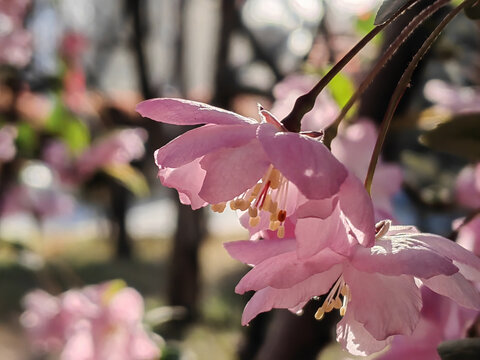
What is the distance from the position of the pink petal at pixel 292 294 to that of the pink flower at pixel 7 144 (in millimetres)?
1013

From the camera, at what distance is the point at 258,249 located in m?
0.22

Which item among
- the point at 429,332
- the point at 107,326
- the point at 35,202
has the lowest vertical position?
the point at 35,202

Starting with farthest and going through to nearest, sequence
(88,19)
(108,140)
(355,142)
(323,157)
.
Result: (88,19) < (108,140) < (355,142) < (323,157)

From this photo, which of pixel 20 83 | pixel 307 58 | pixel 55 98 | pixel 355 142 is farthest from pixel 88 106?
pixel 355 142

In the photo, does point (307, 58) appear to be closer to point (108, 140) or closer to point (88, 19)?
point (108, 140)

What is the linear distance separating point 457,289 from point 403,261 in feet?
0.09

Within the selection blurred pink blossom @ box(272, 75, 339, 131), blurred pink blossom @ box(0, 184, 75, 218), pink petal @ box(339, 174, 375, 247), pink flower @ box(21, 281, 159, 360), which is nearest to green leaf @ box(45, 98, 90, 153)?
blurred pink blossom @ box(0, 184, 75, 218)

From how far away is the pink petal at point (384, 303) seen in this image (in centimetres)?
21

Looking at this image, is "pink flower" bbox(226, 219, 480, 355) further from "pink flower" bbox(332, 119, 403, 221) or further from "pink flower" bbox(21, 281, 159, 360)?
"pink flower" bbox(21, 281, 159, 360)

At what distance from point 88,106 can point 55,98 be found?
0.09 meters

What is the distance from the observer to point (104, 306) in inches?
31.3

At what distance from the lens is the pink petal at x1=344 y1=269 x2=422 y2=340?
0.21 meters

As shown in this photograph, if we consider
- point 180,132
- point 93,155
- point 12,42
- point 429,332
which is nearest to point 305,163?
point 429,332

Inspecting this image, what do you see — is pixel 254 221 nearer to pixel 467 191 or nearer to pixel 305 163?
pixel 305 163
